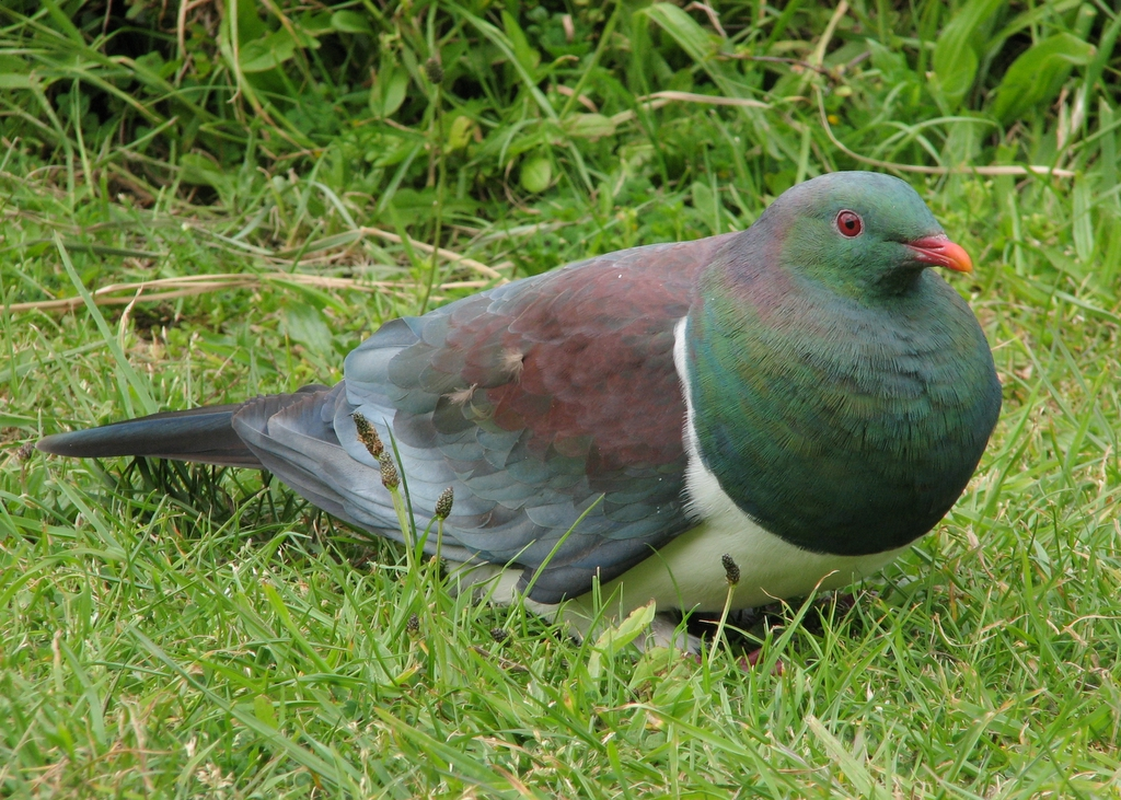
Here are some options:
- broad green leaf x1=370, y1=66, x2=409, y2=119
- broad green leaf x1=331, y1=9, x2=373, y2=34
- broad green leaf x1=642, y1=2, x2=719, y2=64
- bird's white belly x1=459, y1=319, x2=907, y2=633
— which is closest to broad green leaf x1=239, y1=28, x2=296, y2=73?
broad green leaf x1=331, y1=9, x2=373, y2=34

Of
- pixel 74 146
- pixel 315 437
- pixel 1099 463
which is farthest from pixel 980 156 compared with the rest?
pixel 74 146

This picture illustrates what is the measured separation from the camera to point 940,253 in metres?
2.71

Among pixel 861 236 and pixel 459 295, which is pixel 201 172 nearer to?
pixel 459 295

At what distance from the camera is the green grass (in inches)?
96.1

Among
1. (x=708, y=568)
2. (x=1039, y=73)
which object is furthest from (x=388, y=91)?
(x=708, y=568)

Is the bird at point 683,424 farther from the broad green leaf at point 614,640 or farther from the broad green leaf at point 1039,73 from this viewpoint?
the broad green leaf at point 1039,73

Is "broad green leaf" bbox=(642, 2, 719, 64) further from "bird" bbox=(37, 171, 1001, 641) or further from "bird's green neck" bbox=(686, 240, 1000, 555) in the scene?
"bird's green neck" bbox=(686, 240, 1000, 555)

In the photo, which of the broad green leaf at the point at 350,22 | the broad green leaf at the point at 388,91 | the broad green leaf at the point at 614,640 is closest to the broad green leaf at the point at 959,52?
the broad green leaf at the point at 388,91

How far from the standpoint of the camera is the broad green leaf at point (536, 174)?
470cm

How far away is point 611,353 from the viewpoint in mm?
2943

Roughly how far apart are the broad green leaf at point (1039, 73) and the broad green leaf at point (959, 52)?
0.45 ft

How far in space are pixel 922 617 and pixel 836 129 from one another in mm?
2295

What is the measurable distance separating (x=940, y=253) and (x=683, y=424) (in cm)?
63

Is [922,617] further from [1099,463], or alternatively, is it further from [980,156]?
[980,156]
